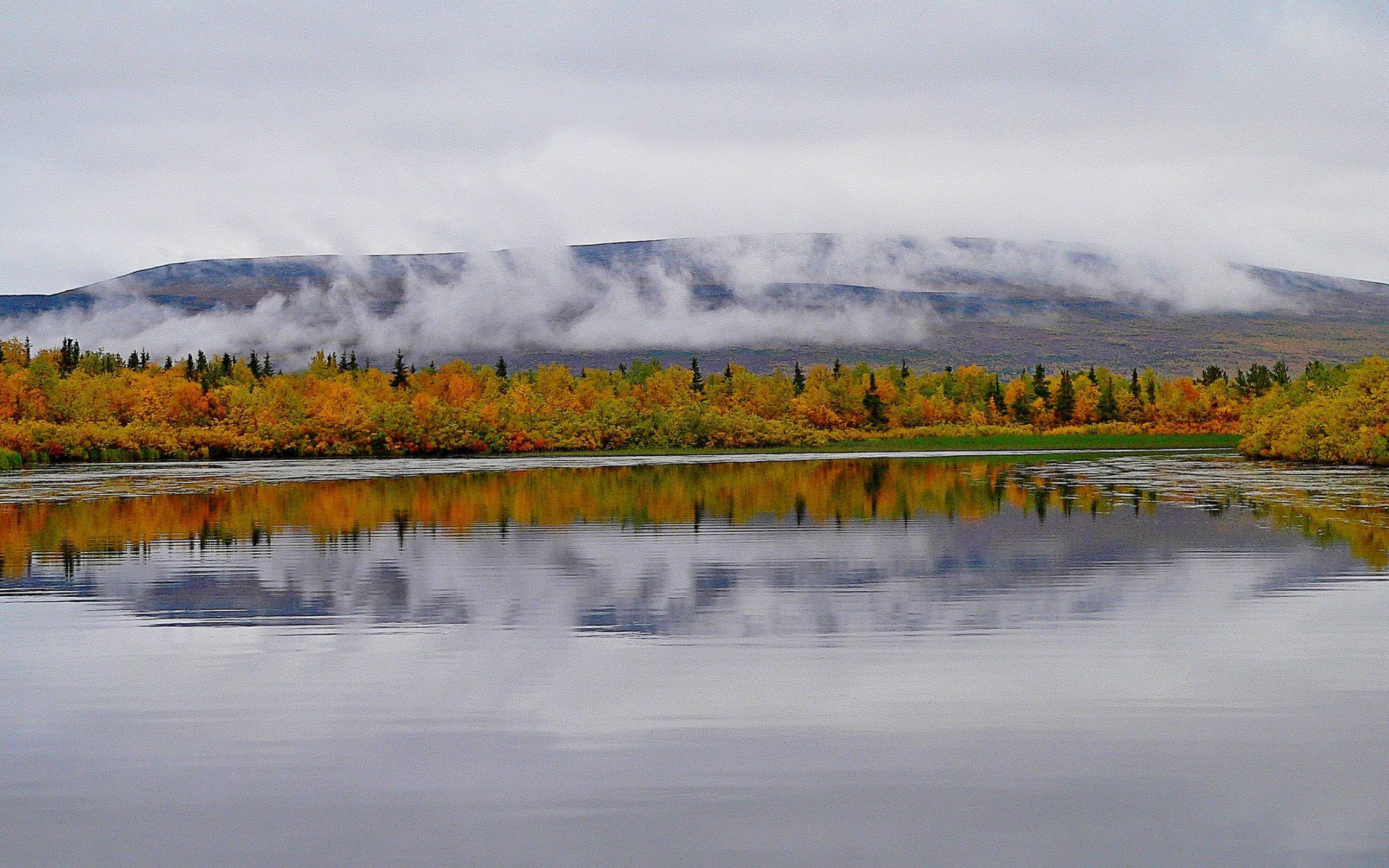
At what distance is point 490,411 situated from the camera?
89750 mm

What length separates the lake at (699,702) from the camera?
642 centimetres

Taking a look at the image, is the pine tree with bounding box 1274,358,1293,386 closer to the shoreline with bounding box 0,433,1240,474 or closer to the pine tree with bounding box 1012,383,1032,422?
the shoreline with bounding box 0,433,1240,474

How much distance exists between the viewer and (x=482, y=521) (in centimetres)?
2480

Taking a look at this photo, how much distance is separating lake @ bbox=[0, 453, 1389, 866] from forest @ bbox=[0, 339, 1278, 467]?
2165 inches

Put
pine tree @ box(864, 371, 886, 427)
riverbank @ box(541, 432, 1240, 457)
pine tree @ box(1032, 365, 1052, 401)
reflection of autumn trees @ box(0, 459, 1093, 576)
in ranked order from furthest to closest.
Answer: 1. pine tree @ box(1032, 365, 1052, 401)
2. pine tree @ box(864, 371, 886, 427)
3. riverbank @ box(541, 432, 1240, 457)
4. reflection of autumn trees @ box(0, 459, 1093, 576)

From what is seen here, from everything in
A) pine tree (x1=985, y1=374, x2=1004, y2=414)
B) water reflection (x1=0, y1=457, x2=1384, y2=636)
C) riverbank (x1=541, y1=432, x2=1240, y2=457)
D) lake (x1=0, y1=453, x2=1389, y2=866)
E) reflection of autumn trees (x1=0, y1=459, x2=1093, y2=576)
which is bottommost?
riverbank (x1=541, y1=432, x2=1240, y2=457)

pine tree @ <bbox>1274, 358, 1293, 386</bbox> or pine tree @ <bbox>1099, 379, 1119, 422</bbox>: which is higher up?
pine tree @ <bbox>1274, 358, 1293, 386</bbox>

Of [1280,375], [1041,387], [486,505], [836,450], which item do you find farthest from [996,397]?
[486,505]

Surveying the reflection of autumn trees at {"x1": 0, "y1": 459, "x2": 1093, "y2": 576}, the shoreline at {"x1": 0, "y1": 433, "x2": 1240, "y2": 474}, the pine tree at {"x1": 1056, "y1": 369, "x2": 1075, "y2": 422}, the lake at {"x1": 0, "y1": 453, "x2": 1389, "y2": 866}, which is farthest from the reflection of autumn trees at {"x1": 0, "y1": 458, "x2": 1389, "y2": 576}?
the pine tree at {"x1": 1056, "y1": 369, "x2": 1075, "y2": 422}

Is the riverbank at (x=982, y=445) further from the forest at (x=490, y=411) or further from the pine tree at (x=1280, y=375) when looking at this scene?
the pine tree at (x=1280, y=375)

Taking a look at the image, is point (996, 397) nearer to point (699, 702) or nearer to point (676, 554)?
point (676, 554)

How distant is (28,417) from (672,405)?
44509mm

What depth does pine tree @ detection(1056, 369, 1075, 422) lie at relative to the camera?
133 metres

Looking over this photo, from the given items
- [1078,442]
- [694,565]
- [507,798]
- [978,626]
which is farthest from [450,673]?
[1078,442]
